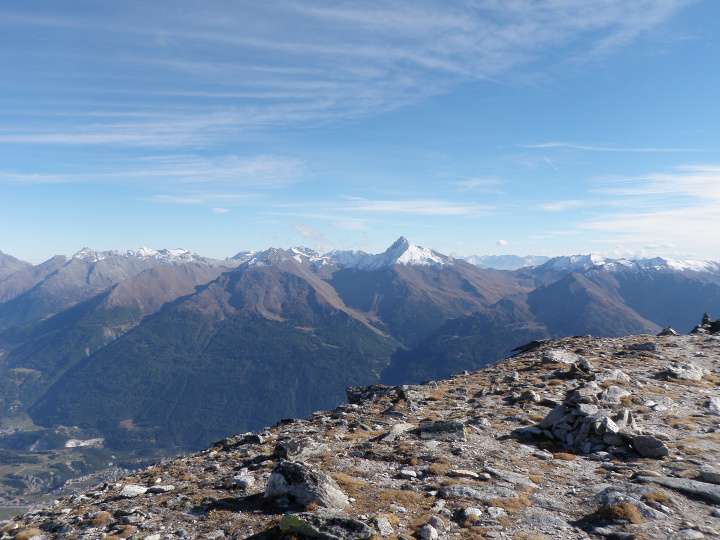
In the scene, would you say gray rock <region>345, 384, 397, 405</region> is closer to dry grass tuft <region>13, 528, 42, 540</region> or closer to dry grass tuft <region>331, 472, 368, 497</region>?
dry grass tuft <region>331, 472, 368, 497</region>

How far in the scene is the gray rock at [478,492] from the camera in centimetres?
1527

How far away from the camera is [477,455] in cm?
1992

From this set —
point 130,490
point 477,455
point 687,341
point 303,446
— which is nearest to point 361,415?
point 303,446

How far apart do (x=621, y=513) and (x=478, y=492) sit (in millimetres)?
5123

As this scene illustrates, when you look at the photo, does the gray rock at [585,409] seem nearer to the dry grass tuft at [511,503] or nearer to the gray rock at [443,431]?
the gray rock at [443,431]

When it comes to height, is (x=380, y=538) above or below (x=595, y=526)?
above

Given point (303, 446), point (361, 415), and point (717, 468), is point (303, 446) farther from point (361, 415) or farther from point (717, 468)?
point (717, 468)

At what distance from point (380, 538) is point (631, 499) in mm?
10311

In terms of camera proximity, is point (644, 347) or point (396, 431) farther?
point (644, 347)

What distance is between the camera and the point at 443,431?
75.5 ft

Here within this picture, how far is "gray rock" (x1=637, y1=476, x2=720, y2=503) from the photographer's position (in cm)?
1432

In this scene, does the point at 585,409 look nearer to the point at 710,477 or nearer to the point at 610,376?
the point at 710,477

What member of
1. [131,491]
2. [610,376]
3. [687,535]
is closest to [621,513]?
[687,535]

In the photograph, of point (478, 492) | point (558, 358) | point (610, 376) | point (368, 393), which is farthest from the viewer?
point (558, 358)
